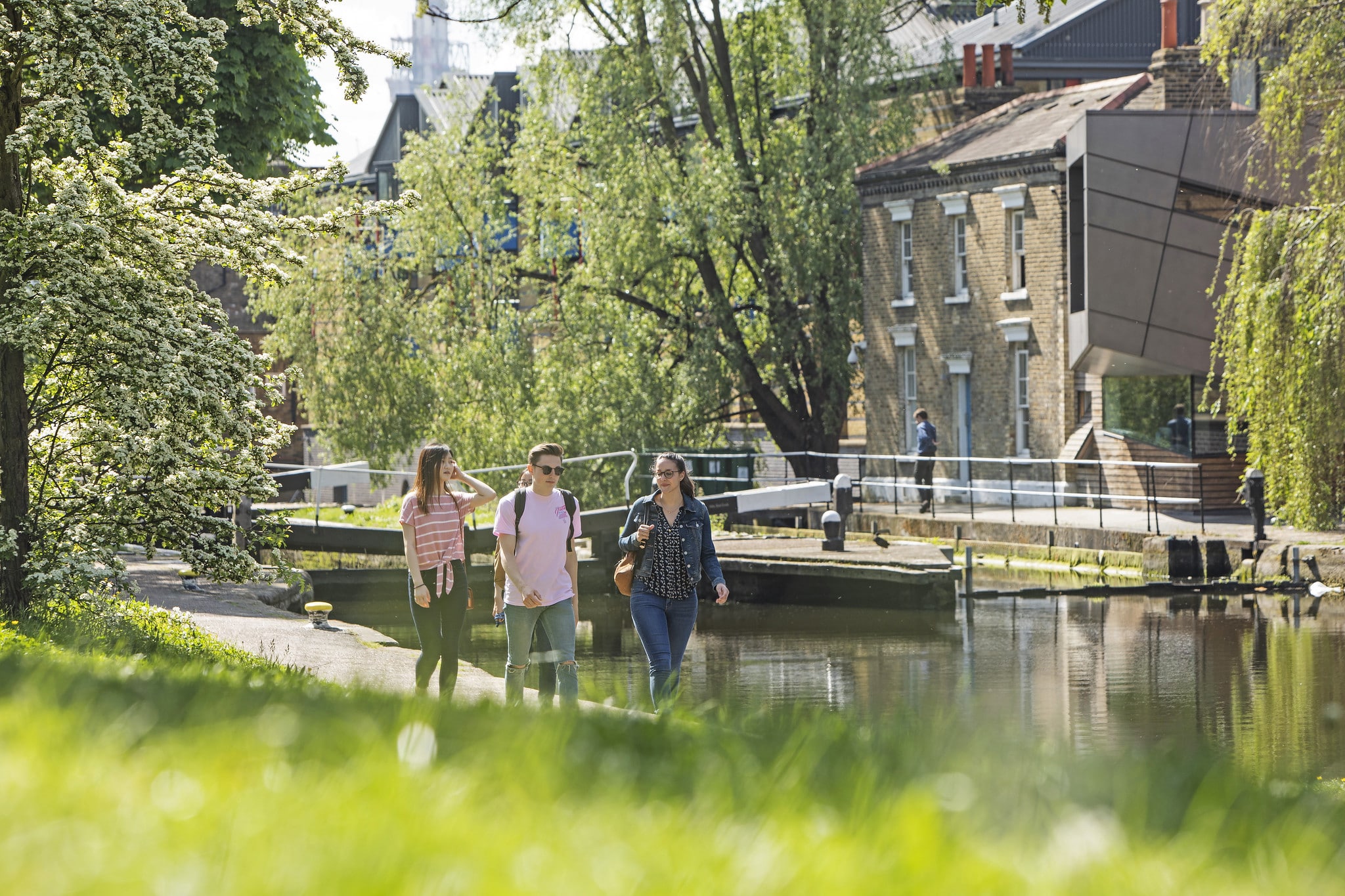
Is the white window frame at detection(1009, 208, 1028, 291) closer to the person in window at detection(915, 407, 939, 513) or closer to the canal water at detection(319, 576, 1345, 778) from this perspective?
the person in window at detection(915, 407, 939, 513)

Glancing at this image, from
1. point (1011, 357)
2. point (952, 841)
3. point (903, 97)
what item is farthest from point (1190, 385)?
point (952, 841)

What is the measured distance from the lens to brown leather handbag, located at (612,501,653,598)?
1036 cm

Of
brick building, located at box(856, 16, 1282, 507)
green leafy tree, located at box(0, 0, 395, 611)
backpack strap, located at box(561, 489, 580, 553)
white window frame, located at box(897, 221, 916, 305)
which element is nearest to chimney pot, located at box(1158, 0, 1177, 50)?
brick building, located at box(856, 16, 1282, 507)

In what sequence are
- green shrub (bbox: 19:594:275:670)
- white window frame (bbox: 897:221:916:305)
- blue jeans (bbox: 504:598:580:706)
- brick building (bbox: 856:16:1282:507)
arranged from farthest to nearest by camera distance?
1. white window frame (bbox: 897:221:916:305)
2. brick building (bbox: 856:16:1282:507)
3. blue jeans (bbox: 504:598:580:706)
4. green shrub (bbox: 19:594:275:670)

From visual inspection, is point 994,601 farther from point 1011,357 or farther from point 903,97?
point 903,97

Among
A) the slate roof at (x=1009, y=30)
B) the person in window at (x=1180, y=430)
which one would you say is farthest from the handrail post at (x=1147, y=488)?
the slate roof at (x=1009, y=30)

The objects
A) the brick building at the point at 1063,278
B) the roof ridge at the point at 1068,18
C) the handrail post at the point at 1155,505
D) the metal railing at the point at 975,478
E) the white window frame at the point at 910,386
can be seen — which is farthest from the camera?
the roof ridge at the point at 1068,18

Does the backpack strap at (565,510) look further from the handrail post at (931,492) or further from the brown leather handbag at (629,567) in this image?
the handrail post at (931,492)

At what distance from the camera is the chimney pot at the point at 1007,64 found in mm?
42531

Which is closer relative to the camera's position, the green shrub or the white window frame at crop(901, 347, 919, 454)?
the green shrub

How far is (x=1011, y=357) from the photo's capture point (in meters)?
36.2

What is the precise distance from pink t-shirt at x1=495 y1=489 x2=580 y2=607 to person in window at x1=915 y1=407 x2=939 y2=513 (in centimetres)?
2285

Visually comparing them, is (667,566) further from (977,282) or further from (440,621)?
(977,282)

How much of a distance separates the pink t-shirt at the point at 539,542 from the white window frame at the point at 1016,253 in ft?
89.1
